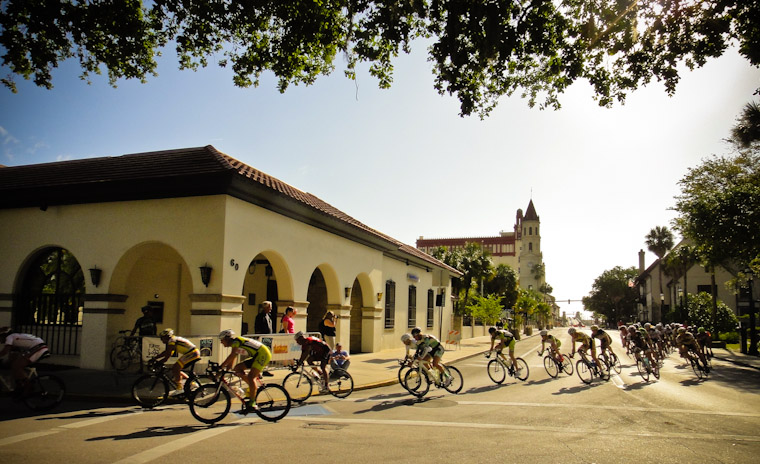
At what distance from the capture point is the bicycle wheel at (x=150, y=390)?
8930 millimetres

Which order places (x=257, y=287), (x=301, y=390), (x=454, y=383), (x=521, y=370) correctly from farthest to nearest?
1. (x=257, y=287)
2. (x=521, y=370)
3. (x=454, y=383)
4. (x=301, y=390)

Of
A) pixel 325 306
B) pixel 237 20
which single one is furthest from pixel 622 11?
pixel 325 306

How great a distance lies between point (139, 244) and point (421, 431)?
901 cm

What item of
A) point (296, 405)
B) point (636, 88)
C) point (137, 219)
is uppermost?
point (636, 88)

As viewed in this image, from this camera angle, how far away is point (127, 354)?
12.5 metres

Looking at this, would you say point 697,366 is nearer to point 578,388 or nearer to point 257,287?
point 578,388

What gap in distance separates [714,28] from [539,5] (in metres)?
2.91

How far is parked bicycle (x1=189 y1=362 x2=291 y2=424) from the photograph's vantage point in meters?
7.75

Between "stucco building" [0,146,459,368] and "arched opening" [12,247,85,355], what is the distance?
3cm

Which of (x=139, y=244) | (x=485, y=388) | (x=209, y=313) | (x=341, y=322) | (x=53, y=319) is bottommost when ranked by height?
(x=485, y=388)

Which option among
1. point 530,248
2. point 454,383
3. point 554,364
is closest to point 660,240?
point 530,248

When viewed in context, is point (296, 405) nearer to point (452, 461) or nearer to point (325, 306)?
point (452, 461)

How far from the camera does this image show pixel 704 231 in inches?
930

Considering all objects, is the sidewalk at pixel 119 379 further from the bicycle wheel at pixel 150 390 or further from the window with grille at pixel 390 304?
the window with grille at pixel 390 304
